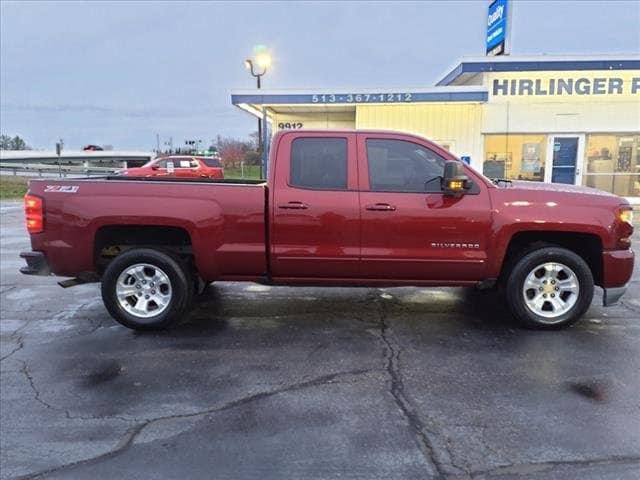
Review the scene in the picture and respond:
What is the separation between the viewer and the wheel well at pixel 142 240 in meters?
5.41

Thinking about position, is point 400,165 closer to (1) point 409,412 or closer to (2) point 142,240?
(1) point 409,412

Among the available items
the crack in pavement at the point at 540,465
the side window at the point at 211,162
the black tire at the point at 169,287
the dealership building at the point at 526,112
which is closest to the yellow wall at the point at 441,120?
the dealership building at the point at 526,112

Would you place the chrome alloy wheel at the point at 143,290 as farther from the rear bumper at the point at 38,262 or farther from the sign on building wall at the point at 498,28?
the sign on building wall at the point at 498,28

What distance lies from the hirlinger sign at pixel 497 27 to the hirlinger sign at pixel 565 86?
128 cm

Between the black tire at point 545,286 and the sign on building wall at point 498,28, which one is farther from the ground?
the sign on building wall at point 498,28

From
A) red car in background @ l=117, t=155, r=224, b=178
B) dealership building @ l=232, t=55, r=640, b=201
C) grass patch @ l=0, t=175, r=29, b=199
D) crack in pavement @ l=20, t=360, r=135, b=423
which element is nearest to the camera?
crack in pavement @ l=20, t=360, r=135, b=423

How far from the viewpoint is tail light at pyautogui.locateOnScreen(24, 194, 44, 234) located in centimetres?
522

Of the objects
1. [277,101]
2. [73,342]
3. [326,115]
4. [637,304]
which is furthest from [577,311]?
[326,115]

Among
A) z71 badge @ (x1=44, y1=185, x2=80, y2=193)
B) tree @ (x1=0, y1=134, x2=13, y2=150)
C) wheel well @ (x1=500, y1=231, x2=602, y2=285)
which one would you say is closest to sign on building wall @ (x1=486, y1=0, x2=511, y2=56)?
wheel well @ (x1=500, y1=231, x2=602, y2=285)

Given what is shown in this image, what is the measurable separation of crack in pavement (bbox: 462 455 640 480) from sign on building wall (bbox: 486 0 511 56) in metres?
16.0

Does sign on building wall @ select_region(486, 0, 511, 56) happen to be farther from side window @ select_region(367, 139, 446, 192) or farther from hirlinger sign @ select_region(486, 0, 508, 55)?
side window @ select_region(367, 139, 446, 192)

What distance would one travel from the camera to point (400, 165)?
17.4 ft

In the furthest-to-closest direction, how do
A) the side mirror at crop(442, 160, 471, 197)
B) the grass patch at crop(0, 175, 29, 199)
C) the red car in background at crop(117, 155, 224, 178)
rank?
the grass patch at crop(0, 175, 29, 199)
the red car in background at crop(117, 155, 224, 178)
the side mirror at crop(442, 160, 471, 197)

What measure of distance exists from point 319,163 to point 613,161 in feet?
49.0
